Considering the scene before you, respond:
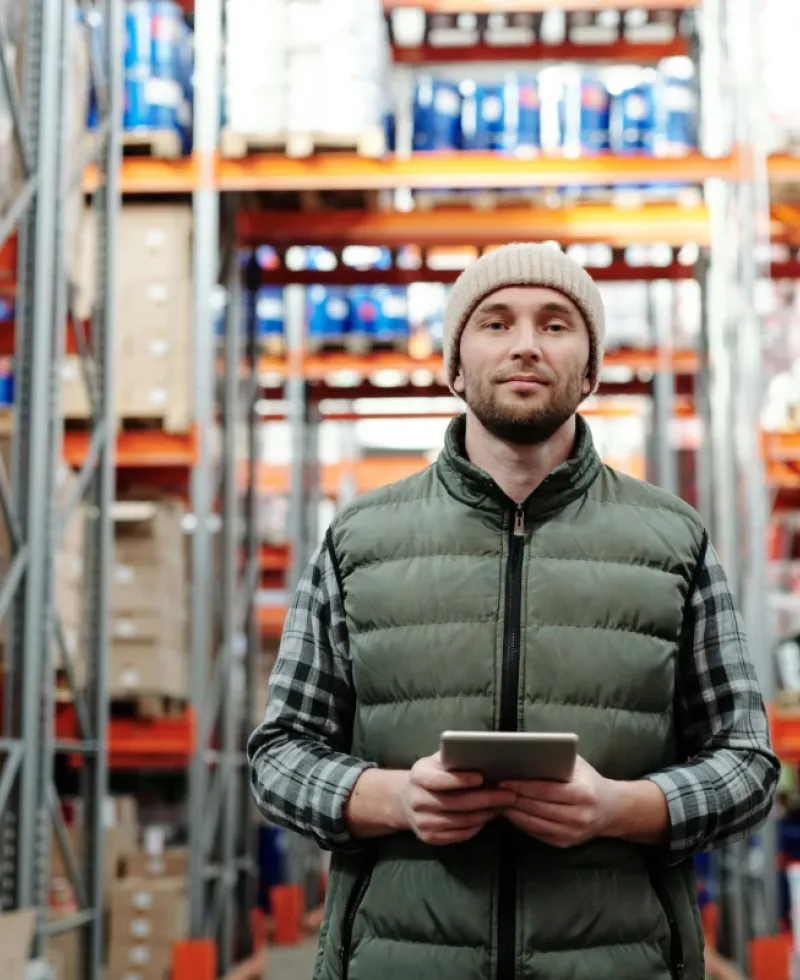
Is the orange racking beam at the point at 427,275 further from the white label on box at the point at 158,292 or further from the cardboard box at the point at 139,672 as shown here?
the cardboard box at the point at 139,672

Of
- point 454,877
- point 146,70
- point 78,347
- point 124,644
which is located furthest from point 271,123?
point 454,877

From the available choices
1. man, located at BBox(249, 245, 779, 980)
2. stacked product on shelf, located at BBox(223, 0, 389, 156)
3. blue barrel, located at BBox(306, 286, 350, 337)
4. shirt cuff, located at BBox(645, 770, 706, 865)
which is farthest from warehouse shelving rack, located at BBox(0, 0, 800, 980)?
shirt cuff, located at BBox(645, 770, 706, 865)

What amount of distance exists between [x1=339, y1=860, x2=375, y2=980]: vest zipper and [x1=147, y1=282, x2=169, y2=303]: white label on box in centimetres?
553

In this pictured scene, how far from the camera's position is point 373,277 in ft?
29.2

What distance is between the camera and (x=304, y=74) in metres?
7.42

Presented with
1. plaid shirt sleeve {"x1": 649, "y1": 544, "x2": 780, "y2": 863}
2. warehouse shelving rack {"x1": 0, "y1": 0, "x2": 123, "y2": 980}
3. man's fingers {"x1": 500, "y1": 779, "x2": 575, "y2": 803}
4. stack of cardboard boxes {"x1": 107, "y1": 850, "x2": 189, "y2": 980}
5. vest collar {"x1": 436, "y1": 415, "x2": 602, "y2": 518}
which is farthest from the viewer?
stack of cardboard boxes {"x1": 107, "y1": 850, "x2": 189, "y2": 980}

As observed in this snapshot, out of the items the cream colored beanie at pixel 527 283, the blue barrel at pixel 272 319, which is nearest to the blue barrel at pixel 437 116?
the blue barrel at pixel 272 319

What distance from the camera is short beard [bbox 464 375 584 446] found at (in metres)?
2.07

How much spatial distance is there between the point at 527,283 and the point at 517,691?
1.94 feet

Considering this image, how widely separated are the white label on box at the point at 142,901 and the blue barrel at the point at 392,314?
4663mm

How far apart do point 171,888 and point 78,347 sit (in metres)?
2.72

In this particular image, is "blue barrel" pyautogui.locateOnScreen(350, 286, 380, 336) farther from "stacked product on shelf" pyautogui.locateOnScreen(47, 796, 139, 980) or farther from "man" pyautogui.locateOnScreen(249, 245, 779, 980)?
"man" pyautogui.locateOnScreen(249, 245, 779, 980)

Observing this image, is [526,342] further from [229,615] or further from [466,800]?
[229,615]

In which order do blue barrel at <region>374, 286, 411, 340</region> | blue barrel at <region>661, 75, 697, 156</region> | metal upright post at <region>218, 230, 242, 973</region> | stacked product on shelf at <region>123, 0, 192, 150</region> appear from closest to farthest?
1. stacked product on shelf at <region>123, 0, 192, 150</region>
2. metal upright post at <region>218, 230, 242, 973</region>
3. blue barrel at <region>661, 75, 697, 156</region>
4. blue barrel at <region>374, 286, 411, 340</region>
